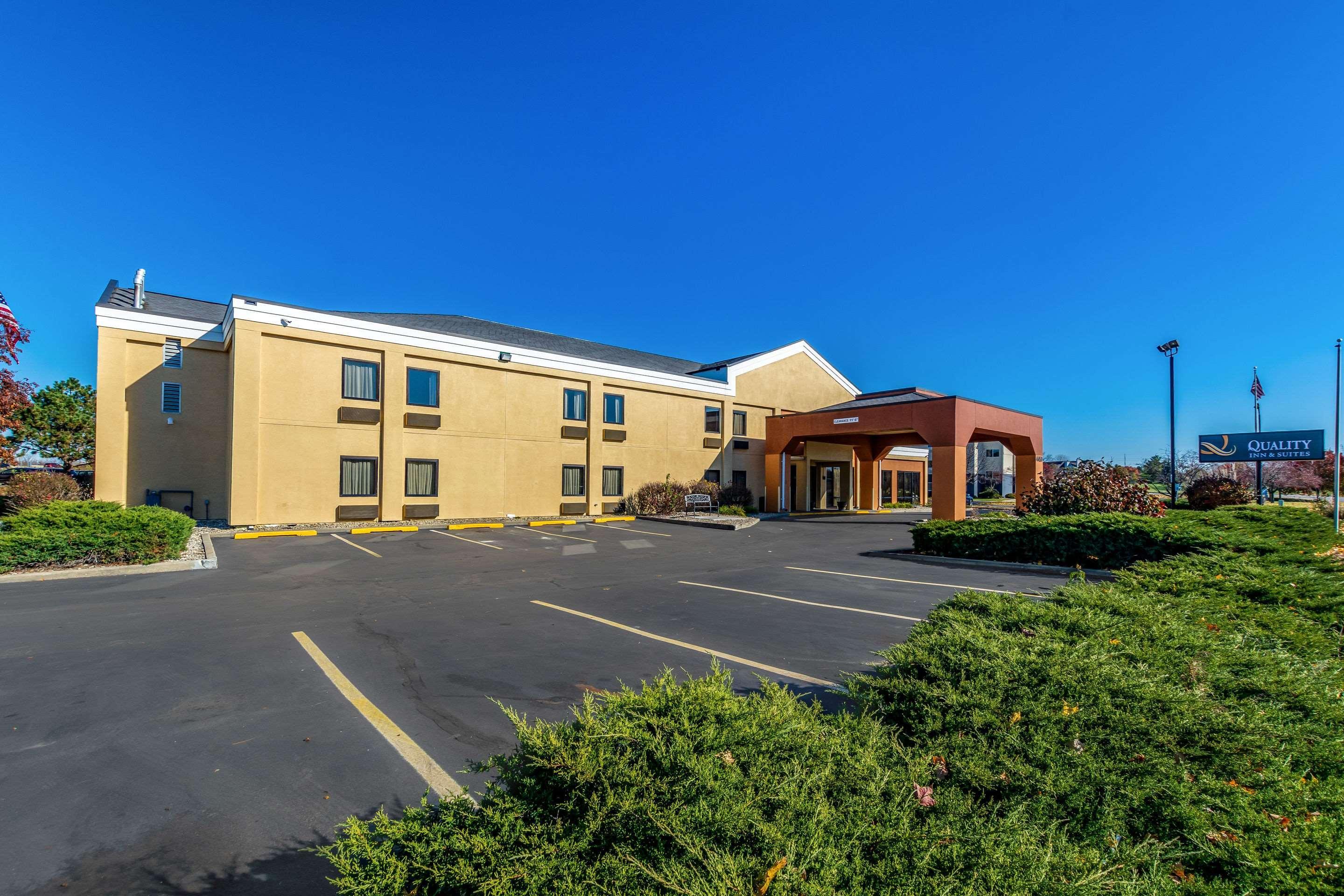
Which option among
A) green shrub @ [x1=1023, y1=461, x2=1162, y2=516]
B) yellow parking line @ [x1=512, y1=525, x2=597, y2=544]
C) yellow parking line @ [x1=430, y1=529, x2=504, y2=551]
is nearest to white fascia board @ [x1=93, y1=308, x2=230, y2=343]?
yellow parking line @ [x1=430, y1=529, x2=504, y2=551]

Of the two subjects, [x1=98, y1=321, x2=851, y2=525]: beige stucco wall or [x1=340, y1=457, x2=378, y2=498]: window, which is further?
[x1=340, y1=457, x2=378, y2=498]: window

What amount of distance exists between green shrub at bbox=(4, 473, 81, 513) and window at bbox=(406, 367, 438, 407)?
31.7ft

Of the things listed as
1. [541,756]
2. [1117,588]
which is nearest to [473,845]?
[541,756]

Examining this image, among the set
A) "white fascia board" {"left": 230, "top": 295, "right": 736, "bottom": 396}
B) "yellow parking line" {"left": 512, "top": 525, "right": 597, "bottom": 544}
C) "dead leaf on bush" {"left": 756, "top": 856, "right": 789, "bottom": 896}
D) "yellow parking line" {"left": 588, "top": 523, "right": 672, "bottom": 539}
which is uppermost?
"white fascia board" {"left": 230, "top": 295, "right": 736, "bottom": 396}

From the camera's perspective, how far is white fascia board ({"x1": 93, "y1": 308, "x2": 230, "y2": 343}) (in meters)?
19.9

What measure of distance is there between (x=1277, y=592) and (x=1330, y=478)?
41.8 meters

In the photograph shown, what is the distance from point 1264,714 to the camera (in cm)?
353

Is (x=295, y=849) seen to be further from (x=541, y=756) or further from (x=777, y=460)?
(x=777, y=460)

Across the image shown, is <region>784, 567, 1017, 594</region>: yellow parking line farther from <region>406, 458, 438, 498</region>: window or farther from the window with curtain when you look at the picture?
<region>406, 458, 438, 498</region>: window

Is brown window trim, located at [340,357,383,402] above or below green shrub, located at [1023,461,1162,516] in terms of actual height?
above

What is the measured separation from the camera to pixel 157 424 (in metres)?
20.6

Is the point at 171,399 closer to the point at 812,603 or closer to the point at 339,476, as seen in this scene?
the point at 339,476

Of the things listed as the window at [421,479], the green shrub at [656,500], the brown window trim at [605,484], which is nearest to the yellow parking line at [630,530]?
the brown window trim at [605,484]

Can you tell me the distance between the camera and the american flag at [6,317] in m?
18.3
